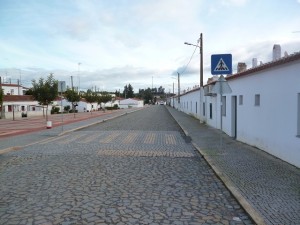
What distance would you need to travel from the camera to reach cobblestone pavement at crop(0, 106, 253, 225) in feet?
17.1

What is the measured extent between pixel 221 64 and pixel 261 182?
4.69m

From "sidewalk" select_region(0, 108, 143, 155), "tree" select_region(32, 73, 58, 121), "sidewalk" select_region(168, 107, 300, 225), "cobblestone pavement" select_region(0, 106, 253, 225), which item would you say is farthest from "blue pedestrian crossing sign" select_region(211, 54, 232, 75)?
"tree" select_region(32, 73, 58, 121)

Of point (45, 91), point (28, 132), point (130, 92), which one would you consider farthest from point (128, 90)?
point (28, 132)

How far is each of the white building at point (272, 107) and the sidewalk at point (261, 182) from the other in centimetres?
47

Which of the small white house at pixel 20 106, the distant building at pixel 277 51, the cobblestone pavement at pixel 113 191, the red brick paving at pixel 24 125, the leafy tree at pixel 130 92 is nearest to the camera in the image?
the cobblestone pavement at pixel 113 191

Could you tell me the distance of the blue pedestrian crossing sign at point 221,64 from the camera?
1080cm

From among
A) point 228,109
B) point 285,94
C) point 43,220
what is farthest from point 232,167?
point 228,109

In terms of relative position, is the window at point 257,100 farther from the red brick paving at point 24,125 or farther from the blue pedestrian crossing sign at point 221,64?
the red brick paving at point 24,125

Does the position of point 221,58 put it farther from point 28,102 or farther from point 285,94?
point 28,102

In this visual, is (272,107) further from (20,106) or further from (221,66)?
(20,106)

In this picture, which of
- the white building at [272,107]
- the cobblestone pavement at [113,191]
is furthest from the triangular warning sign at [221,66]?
the cobblestone pavement at [113,191]

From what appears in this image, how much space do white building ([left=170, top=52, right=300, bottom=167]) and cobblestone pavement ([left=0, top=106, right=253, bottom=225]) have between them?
2.24 metres

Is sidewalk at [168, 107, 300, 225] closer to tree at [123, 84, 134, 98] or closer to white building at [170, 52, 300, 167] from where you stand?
white building at [170, 52, 300, 167]

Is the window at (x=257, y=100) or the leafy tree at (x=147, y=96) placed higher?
the leafy tree at (x=147, y=96)
